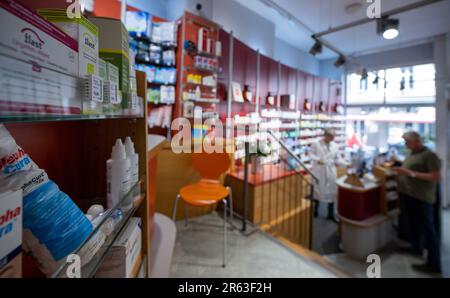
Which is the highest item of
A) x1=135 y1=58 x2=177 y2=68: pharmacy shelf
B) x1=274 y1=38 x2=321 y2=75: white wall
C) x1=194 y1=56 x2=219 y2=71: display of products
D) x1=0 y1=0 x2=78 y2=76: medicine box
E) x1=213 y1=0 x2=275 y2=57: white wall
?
x1=274 y1=38 x2=321 y2=75: white wall

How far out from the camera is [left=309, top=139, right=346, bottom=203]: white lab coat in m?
3.96

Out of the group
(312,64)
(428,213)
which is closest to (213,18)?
(428,213)

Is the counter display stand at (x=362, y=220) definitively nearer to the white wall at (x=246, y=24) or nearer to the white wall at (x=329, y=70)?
the white wall at (x=246, y=24)

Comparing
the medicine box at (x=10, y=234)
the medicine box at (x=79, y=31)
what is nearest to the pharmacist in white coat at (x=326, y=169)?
the medicine box at (x=79, y=31)

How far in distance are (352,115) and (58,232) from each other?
6292 mm

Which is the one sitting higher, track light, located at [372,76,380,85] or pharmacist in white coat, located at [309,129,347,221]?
track light, located at [372,76,380,85]

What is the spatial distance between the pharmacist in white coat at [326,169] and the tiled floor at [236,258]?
2.23 m

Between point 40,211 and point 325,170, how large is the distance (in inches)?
169

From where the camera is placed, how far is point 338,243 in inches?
128

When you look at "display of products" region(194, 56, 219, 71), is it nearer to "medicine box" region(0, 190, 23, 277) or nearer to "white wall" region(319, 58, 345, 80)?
"medicine box" region(0, 190, 23, 277)

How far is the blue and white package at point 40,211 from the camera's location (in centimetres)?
36

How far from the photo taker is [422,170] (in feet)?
8.00

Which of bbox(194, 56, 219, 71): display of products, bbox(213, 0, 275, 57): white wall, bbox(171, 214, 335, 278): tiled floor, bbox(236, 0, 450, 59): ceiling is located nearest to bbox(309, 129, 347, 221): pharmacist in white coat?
bbox(236, 0, 450, 59): ceiling
